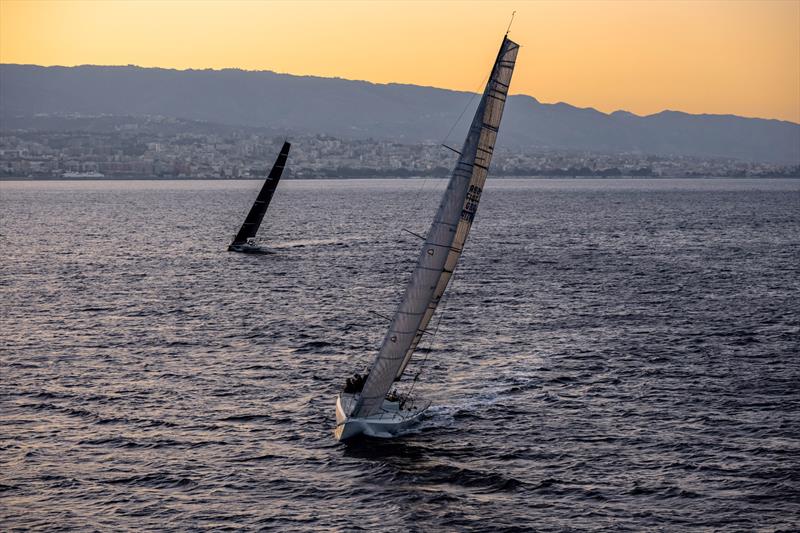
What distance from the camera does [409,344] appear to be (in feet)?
129

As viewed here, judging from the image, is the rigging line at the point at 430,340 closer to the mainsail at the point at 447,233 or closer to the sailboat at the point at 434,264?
the sailboat at the point at 434,264

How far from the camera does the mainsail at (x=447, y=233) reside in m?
36.8

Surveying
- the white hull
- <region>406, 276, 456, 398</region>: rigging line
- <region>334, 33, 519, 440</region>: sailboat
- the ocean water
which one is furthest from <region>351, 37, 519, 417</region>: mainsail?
<region>406, 276, 456, 398</region>: rigging line

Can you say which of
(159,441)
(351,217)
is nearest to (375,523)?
A: (159,441)

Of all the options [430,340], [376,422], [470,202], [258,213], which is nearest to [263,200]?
[258,213]

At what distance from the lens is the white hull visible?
3841 cm

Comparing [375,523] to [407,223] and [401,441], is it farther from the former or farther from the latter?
[407,223]

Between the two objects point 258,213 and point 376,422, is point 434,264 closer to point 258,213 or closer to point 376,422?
point 376,422

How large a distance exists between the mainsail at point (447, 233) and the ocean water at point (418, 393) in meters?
2.58

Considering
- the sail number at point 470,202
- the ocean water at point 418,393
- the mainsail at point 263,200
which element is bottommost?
the ocean water at point 418,393

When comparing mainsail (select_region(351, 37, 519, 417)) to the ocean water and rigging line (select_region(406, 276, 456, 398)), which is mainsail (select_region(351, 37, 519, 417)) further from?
rigging line (select_region(406, 276, 456, 398))

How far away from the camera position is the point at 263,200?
10675 centimetres

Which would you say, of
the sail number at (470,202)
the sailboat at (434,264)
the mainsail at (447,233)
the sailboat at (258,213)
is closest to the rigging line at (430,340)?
the sailboat at (434,264)

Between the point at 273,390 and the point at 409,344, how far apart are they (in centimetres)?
974
